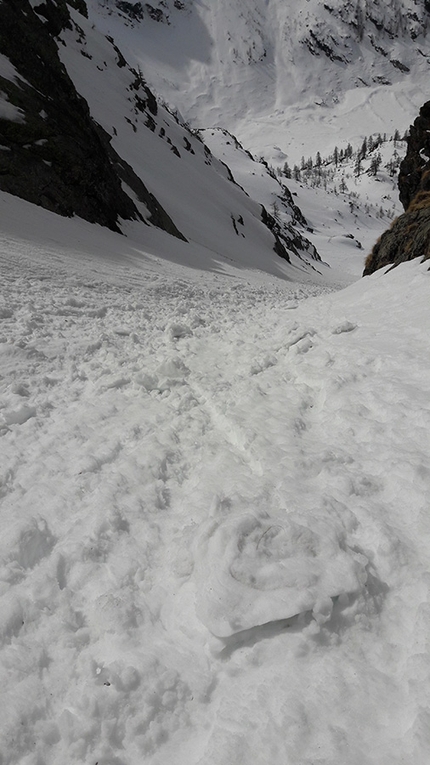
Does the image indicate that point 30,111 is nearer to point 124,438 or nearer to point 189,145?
point 124,438

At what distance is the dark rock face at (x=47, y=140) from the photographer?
20.8 meters

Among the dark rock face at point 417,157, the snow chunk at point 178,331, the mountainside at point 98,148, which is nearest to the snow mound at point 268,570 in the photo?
the snow chunk at point 178,331

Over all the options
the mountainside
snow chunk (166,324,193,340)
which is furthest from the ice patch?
the mountainside

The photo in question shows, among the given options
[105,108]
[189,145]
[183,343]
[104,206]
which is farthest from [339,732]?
[189,145]

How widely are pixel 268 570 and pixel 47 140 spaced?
26.8 metres

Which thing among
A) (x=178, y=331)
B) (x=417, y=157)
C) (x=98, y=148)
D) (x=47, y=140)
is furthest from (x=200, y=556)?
(x=417, y=157)

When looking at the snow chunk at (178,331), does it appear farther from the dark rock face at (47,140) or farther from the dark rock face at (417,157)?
the dark rock face at (417,157)

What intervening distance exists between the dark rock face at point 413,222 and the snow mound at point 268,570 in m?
10.4

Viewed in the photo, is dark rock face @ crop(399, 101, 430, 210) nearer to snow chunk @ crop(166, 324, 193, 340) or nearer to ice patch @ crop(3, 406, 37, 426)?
snow chunk @ crop(166, 324, 193, 340)

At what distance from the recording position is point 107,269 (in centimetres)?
1599

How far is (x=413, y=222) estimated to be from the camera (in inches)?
567

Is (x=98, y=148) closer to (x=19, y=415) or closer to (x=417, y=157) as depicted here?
(x=417, y=157)

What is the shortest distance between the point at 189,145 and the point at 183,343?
60963 millimetres

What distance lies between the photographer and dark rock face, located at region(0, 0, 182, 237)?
20.8m
